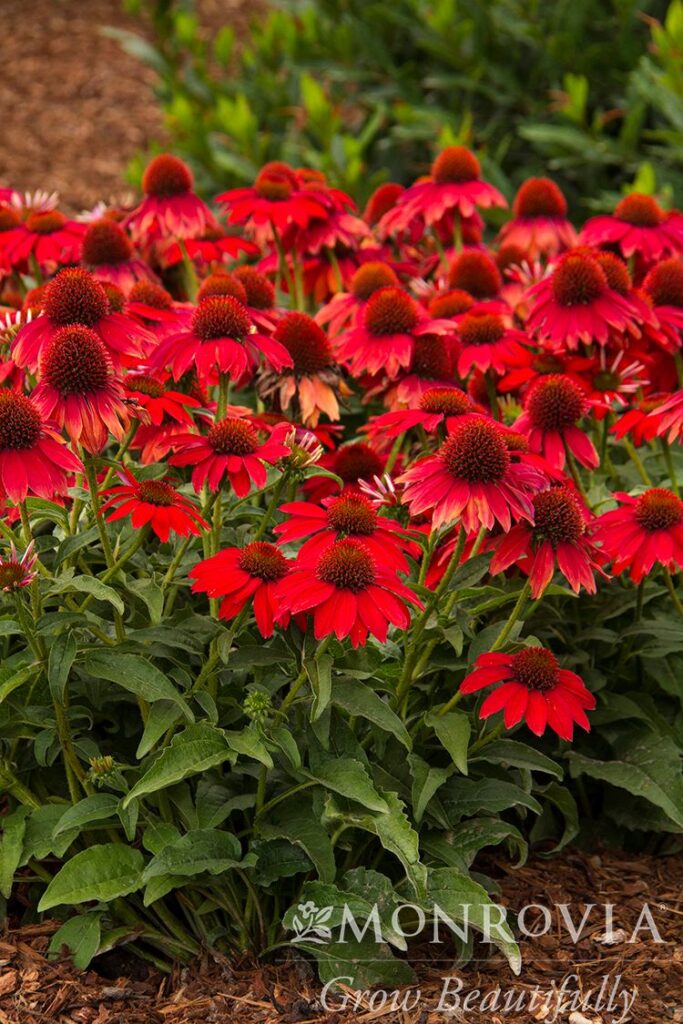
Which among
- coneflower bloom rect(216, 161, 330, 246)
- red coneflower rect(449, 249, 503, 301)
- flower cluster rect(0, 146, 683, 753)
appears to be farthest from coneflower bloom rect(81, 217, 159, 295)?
red coneflower rect(449, 249, 503, 301)

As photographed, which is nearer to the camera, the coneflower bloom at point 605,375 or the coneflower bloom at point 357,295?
the coneflower bloom at point 605,375

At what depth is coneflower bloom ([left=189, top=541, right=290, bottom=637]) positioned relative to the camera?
7.26 feet

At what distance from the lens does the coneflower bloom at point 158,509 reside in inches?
88.7

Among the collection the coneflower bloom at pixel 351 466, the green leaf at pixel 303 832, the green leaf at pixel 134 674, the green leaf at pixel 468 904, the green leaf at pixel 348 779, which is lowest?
the green leaf at pixel 468 904

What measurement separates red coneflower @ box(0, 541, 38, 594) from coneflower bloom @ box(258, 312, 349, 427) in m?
0.89

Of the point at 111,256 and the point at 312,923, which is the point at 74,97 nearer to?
the point at 111,256

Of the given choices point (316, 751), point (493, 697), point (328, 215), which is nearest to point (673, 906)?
point (493, 697)

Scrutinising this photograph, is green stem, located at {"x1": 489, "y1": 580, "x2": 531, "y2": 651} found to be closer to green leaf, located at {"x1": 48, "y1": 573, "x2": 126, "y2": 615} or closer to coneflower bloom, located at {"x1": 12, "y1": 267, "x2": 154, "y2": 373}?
green leaf, located at {"x1": 48, "y1": 573, "x2": 126, "y2": 615}

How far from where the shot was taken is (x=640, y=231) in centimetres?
348

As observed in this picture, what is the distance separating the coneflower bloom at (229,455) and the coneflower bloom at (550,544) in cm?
43

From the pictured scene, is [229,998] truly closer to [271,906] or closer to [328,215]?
[271,906]

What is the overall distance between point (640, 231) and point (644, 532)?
1.28 m

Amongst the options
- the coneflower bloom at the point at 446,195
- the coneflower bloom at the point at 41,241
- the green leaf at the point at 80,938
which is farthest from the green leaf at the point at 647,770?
the coneflower bloom at the point at 41,241

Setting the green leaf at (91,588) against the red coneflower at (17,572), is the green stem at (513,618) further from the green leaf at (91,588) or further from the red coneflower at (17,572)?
the red coneflower at (17,572)
